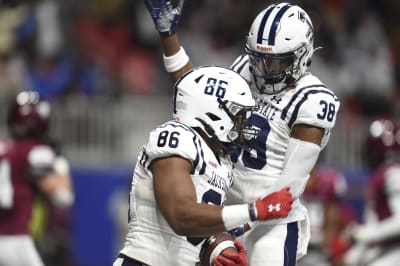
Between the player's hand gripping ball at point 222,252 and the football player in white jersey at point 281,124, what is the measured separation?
776 millimetres

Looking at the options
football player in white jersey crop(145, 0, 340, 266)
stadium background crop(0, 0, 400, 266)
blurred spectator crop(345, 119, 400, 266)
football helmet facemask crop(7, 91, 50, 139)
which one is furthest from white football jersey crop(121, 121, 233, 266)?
stadium background crop(0, 0, 400, 266)

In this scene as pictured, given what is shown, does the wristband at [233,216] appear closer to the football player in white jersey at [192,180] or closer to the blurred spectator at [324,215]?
the football player in white jersey at [192,180]

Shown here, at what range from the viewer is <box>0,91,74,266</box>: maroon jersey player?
804 cm

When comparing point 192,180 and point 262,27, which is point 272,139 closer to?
point 262,27

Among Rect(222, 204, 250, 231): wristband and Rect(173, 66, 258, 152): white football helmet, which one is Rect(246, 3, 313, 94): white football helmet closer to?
Rect(173, 66, 258, 152): white football helmet

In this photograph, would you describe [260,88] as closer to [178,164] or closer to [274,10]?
[274,10]

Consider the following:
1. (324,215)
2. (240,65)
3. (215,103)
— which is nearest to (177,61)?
(240,65)

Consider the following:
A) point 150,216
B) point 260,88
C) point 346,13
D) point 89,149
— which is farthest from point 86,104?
point 150,216

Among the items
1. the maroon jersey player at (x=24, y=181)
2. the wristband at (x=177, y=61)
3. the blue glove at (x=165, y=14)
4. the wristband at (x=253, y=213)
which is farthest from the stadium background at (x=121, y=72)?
the wristband at (x=253, y=213)

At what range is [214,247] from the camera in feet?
18.2

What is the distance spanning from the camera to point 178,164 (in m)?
5.30

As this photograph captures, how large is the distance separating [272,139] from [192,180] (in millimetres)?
1117

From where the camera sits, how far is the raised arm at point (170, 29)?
670cm

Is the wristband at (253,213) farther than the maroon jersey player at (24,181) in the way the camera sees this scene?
No
